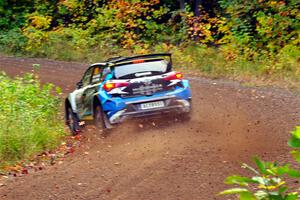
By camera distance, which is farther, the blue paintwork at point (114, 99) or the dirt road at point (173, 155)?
the blue paintwork at point (114, 99)

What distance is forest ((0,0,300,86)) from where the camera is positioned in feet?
69.8

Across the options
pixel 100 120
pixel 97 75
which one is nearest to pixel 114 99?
pixel 100 120

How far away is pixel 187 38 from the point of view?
2636 centimetres

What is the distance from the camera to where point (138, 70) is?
473 inches

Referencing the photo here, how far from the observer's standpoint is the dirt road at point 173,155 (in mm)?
7992

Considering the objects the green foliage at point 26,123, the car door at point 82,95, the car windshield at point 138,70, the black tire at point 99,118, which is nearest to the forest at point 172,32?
the car windshield at point 138,70

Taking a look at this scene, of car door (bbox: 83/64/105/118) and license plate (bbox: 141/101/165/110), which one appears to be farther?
car door (bbox: 83/64/105/118)

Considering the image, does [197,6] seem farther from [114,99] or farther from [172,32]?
[114,99]

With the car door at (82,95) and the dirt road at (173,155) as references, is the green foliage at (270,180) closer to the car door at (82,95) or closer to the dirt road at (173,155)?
the dirt road at (173,155)

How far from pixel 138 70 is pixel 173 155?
282 cm

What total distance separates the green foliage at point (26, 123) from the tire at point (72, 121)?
0.83 ft

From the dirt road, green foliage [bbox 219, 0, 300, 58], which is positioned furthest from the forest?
the dirt road

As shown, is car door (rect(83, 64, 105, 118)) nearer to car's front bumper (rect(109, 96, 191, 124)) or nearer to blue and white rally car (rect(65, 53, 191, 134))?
blue and white rally car (rect(65, 53, 191, 134))

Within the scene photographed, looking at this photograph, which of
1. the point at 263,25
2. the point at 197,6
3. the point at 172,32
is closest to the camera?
the point at 263,25
